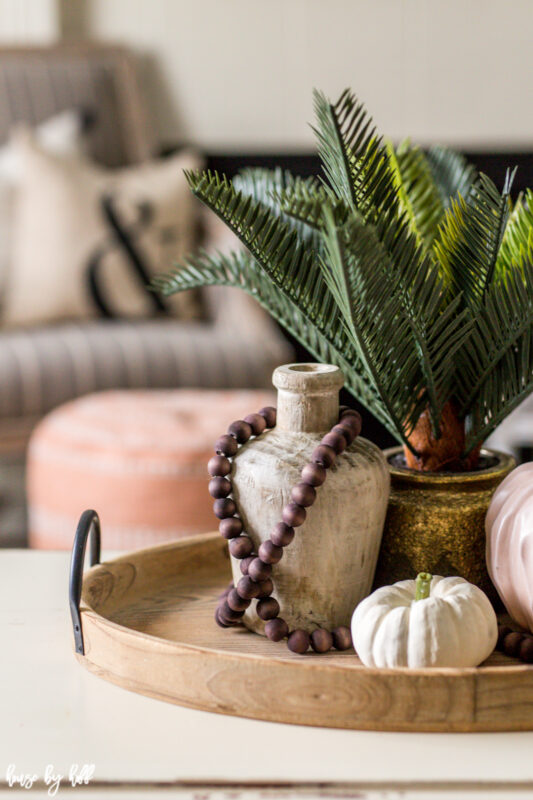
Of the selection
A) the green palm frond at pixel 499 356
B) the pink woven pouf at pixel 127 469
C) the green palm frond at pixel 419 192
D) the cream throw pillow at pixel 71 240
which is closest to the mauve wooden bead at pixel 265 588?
the green palm frond at pixel 499 356

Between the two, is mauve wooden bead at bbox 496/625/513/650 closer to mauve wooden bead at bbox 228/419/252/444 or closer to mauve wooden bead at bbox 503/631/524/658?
mauve wooden bead at bbox 503/631/524/658

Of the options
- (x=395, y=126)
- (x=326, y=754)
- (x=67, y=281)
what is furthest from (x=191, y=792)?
(x=395, y=126)

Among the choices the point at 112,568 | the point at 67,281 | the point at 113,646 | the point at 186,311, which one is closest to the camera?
the point at 113,646

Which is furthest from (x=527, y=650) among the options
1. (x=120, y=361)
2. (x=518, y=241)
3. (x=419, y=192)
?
(x=120, y=361)

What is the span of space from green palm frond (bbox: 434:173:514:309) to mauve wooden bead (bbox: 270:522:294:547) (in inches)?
8.9

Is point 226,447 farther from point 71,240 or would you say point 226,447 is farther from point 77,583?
point 71,240

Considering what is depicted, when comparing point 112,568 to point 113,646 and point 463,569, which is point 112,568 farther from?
point 463,569

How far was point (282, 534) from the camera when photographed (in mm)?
685

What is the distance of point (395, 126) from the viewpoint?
9.95 ft

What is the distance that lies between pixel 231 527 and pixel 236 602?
6cm

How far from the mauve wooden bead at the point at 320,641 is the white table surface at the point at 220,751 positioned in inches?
3.4

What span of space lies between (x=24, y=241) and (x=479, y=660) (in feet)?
6.42

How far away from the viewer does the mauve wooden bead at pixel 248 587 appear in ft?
2.33

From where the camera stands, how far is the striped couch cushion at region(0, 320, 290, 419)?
6.79 ft
